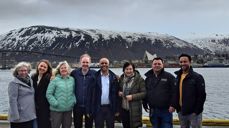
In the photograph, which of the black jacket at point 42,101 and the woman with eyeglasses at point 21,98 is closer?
the woman with eyeglasses at point 21,98

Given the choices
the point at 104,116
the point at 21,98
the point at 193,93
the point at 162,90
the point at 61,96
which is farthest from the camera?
the point at 104,116

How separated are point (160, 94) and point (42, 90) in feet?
7.02

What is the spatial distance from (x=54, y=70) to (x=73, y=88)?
0.49 m

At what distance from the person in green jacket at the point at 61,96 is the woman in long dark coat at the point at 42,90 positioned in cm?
10

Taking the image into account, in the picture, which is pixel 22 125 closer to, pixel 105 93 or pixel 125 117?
pixel 105 93

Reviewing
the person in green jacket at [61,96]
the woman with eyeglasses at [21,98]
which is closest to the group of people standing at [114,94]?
the person in green jacket at [61,96]

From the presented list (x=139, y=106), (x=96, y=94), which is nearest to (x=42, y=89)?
(x=96, y=94)

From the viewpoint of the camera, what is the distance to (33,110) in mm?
7246

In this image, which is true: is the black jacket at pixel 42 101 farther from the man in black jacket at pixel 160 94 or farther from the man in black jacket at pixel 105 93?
the man in black jacket at pixel 160 94

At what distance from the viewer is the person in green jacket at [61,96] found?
25.1 ft

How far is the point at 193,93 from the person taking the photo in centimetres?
729

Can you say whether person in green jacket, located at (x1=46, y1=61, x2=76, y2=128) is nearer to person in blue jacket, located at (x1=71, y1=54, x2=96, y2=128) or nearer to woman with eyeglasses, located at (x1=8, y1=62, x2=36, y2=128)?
person in blue jacket, located at (x1=71, y1=54, x2=96, y2=128)

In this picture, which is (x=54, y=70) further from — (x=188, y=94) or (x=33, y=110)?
(x=188, y=94)

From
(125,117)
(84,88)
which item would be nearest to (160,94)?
(125,117)
